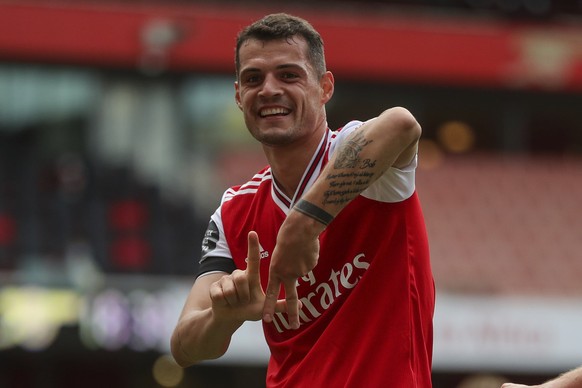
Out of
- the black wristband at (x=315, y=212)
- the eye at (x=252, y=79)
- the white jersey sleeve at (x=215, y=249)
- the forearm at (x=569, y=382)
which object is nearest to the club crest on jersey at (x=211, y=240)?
the white jersey sleeve at (x=215, y=249)

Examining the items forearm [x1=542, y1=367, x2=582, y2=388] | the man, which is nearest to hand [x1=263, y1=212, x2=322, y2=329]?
the man

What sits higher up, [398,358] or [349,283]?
[349,283]

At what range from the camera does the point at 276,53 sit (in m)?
3.81

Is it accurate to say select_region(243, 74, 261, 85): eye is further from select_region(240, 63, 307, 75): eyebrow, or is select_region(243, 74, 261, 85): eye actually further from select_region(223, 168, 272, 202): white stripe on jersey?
select_region(223, 168, 272, 202): white stripe on jersey

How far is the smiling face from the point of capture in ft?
12.4

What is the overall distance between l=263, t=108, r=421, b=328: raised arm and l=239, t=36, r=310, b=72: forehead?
47cm

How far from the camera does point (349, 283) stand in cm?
Result: 380

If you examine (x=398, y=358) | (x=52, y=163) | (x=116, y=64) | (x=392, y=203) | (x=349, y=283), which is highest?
(x=116, y=64)

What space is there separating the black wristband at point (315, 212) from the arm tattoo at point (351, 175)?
0.05m

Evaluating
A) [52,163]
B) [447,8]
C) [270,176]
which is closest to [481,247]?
[447,8]

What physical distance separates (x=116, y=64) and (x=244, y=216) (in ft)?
41.1

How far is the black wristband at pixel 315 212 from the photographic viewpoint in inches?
131

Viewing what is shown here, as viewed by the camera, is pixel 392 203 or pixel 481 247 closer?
pixel 392 203

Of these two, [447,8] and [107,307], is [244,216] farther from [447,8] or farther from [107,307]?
[447,8]
